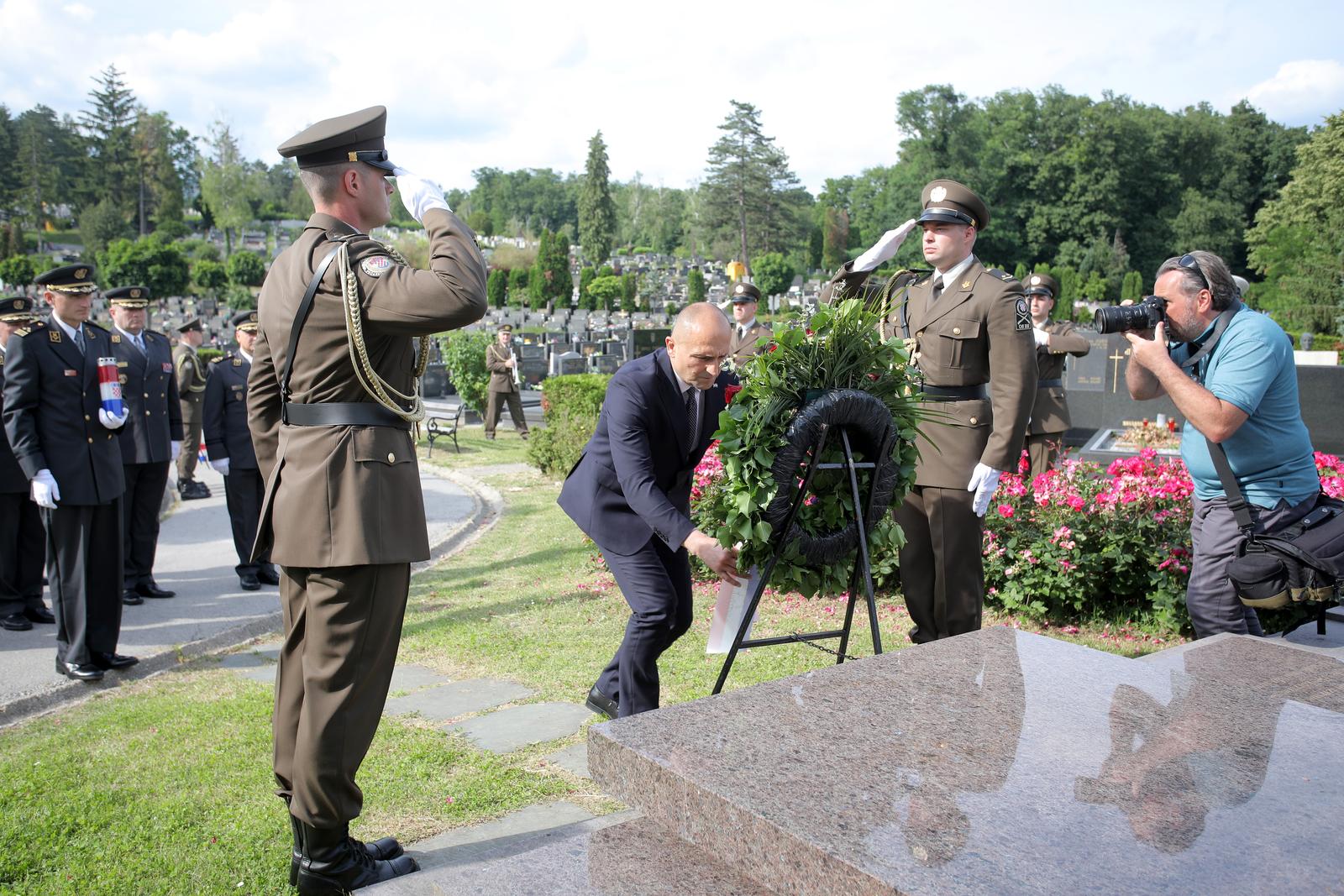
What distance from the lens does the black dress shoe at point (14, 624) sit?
6.54m

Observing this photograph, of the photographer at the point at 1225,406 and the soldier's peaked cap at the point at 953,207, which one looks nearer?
the photographer at the point at 1225,406

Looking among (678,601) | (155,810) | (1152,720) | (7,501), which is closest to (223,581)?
(7,501)

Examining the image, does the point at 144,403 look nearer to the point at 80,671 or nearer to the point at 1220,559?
the point at 80,671

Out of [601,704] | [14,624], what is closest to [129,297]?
[14,624]

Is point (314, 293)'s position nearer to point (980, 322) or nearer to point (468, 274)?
point (468, 274)

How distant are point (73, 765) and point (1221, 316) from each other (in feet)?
16.8

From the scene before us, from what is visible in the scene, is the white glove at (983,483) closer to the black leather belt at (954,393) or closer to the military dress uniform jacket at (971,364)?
the military dress uniform jacket at (971,364)

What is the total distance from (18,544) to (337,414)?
17.1ft

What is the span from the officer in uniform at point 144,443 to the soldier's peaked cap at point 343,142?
4730 mm

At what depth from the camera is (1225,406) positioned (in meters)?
4.00

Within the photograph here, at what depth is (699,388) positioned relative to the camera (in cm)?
411

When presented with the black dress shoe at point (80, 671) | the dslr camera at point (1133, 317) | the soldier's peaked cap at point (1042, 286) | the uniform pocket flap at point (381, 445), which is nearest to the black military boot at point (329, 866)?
the uniform pocket flap at point (381, 445)

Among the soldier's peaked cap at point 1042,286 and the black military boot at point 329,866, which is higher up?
the soldier's peaked cap at point 1042,286

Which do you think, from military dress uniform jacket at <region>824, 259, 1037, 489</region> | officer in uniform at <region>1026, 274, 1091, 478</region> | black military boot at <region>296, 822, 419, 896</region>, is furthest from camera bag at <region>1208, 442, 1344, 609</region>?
officer in uniform at <region>1026, 274, 1091, 478</region>
